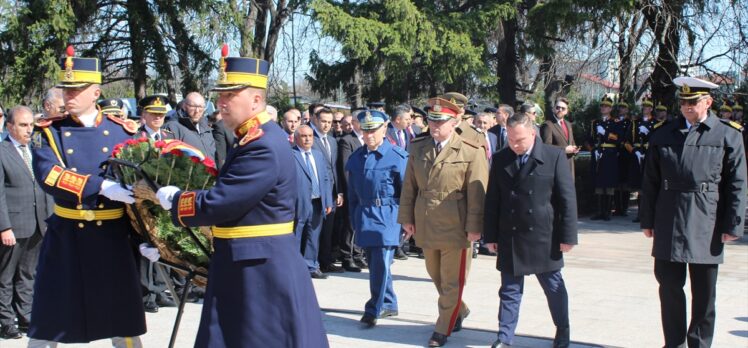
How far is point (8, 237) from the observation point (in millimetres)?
7180

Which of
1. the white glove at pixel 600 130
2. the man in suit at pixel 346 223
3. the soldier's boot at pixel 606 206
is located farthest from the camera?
the white glove at pixel 600 130

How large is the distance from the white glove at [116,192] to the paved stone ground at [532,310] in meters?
2.35

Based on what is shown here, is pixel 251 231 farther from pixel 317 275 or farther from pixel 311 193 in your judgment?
pixel 317 275

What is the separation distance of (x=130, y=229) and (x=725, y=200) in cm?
410

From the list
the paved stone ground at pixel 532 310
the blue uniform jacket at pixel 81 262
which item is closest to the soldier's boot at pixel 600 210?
the paved stone ground at pixel 532 310

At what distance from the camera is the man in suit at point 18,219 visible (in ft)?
23.8

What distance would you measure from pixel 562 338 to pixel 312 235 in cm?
397

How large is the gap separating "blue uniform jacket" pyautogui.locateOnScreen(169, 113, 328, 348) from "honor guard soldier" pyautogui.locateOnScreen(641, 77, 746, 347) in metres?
3.09

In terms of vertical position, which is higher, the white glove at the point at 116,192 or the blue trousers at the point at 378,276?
the white glove at the point at 116,192

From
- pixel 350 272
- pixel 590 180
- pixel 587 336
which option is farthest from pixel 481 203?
pixel 590 180

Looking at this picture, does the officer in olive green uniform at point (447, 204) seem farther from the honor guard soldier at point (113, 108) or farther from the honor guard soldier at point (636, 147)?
the honor guard soldier at point (636, 147)

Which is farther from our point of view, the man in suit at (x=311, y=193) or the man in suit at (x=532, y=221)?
the man in suit at (x=311, y=193)

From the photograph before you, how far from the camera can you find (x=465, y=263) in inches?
275

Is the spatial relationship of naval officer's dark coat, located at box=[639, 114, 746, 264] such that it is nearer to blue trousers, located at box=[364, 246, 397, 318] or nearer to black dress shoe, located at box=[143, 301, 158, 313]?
blue trousers, located at box=[364, 246, 397, 318]
